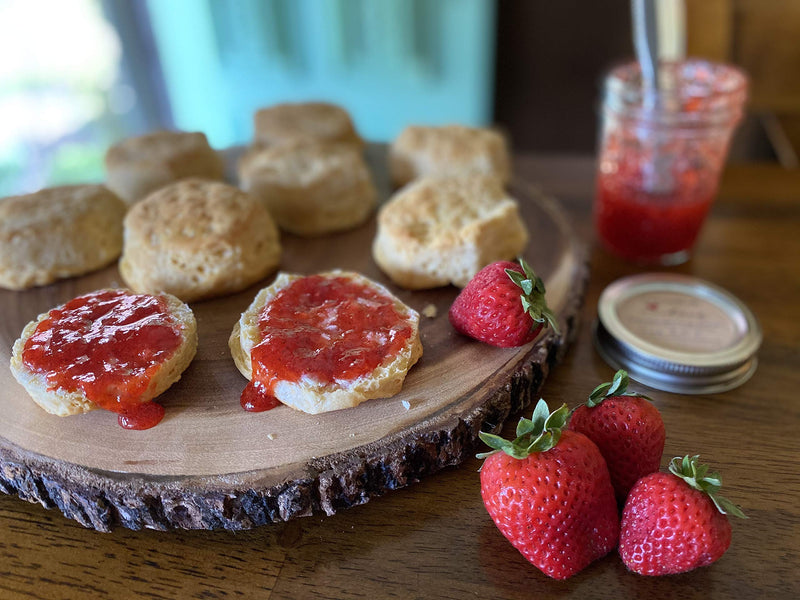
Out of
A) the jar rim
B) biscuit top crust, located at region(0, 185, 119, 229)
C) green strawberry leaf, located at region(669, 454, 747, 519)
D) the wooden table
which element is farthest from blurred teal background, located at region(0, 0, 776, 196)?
green strawberry leaf, located at region(669, 454, 747, 519)

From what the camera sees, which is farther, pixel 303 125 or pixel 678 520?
pixel 303 125

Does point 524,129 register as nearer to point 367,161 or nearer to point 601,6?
point 601,6

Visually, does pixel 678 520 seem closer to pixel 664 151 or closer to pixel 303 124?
pixel 664 151

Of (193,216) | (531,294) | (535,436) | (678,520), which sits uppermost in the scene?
(193,216)

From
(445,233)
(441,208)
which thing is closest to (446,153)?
(441,208)

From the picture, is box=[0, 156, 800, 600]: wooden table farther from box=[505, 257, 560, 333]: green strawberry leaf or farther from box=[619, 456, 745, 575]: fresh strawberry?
box=[505, 257, 560, 333]: green strawberry leaf

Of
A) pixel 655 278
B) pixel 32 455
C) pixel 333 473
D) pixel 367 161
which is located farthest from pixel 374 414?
pixel 367 161
